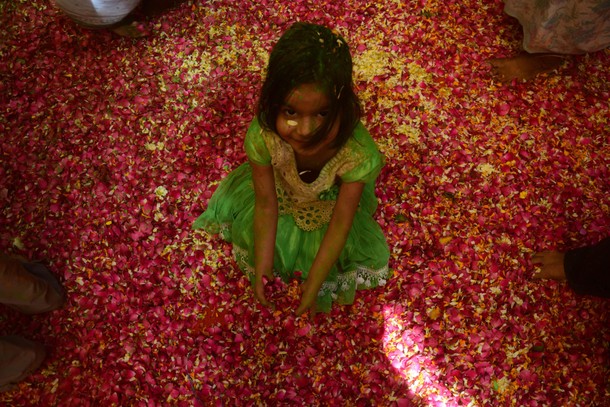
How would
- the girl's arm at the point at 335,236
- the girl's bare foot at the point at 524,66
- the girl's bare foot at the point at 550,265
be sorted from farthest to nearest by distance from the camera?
the girl's bare foot at the point at 524,66
the girl's bare foot at the point at 550,265
the girl's arm at the point at 335,236

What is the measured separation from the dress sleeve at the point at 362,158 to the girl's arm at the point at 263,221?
0.94 ft

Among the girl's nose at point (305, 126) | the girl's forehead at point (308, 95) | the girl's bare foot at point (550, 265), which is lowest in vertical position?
the girl's bare foot at point (550, 265)

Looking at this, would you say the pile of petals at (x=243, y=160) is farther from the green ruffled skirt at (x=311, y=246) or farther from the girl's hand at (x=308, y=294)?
the girl's hand at (x=308, y=294)

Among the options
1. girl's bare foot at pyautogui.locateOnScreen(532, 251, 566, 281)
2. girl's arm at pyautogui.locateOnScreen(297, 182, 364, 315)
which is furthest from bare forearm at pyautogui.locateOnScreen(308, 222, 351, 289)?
girl's bare foot at pyautogui.locateOnScreen(532, 251, 566, 281)

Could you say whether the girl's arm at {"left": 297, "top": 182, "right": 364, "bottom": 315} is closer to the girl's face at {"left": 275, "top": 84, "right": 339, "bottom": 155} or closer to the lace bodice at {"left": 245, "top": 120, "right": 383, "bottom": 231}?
the lace bodice at {"left": 245, "top": 120, "right": 383, "bottom": 231}

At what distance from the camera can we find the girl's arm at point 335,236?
1.55m

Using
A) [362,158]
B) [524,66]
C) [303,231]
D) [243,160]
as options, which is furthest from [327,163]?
[524,66]

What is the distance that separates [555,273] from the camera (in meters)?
2.09

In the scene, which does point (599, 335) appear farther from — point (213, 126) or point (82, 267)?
point (82, 267)

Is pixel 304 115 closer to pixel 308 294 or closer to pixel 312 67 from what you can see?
pixel 312 67

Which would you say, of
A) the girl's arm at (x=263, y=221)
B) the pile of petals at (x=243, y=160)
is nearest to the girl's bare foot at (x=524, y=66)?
the pile of petals at (x=243, y=160)

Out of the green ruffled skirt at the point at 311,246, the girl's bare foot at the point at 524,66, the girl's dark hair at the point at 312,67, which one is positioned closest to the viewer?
the girl's dark hair at the point at 312,67

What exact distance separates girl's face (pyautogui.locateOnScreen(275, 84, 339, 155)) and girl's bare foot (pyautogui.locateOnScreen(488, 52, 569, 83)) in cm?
164

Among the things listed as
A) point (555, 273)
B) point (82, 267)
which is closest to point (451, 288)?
point (555, 273)
